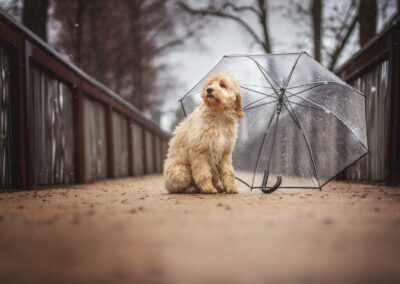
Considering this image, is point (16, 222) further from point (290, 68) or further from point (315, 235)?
point (290, 68)

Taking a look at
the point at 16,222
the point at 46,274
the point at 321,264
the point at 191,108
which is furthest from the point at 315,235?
the point at 191,108

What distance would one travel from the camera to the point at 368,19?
35.2 ft

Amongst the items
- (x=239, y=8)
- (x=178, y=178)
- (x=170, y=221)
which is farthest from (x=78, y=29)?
(x=170, y=221)

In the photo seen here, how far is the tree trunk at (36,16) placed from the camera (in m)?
10.5

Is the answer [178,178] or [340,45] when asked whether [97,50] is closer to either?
[340,45]

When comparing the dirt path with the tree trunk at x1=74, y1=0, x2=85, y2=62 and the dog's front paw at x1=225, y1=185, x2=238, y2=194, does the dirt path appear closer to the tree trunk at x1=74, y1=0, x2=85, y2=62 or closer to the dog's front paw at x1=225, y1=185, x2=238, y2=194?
the dog's front paw at x1=225, y1=185, x2=238, y2=194

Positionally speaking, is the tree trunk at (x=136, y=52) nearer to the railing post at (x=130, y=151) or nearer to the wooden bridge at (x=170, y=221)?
the railing post at (x=130, y=151)

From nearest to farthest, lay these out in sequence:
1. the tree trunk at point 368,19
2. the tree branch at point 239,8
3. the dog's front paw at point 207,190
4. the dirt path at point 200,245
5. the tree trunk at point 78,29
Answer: the dirt path at point 200,245
the dog's front paw at point 207,190
the tree trunk at point 368,19
the tree branch at point 239,8
the tree trunk at point 78,29

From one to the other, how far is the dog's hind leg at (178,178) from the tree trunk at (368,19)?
23.1 feet

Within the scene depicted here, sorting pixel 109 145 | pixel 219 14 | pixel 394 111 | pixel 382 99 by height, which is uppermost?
pixel 219 14

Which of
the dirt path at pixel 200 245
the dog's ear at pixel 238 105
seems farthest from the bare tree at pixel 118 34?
→ the dirt path at pixel 200 245

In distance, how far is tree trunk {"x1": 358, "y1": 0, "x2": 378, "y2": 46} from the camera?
34.9ft

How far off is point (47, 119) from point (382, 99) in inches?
236

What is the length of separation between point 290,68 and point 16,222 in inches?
163
